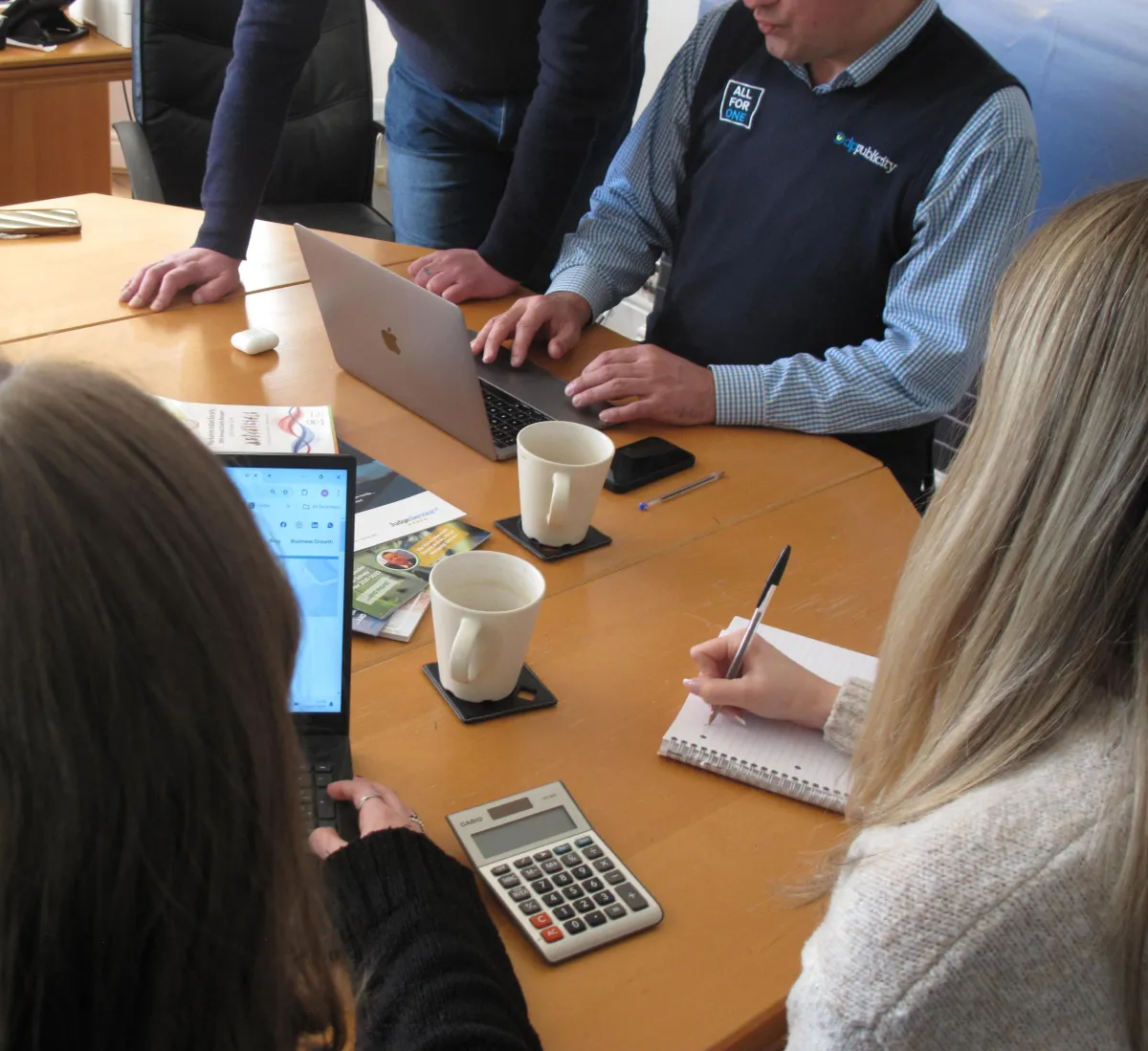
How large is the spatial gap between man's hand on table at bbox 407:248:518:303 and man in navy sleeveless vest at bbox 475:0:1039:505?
0.32 feet

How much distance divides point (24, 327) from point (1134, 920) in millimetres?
1378

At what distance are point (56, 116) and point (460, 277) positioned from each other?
1.95m

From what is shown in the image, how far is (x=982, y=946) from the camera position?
2.06 feet

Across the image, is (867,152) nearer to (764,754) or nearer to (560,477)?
(560,477)

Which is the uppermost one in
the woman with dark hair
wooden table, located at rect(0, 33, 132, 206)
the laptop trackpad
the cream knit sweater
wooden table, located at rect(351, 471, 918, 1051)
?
A: the woman with dark hair

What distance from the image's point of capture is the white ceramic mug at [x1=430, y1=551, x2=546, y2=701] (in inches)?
35.1

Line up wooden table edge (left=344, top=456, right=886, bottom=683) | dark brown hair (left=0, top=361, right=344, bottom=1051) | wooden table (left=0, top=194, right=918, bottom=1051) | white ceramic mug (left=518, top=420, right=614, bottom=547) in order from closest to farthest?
dark brown hair (left=0, top=361, right=344, bottom=1051)
wooden table (left=0, top=194, right=918, bottom=1051)
wooden table edge (left=344, top=456, right=886, bottom=683)
white ceramic mug (left=518, top=420, right=614, bottom=547)

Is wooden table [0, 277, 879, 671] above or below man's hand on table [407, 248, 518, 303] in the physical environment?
below

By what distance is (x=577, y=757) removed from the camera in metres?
0.90

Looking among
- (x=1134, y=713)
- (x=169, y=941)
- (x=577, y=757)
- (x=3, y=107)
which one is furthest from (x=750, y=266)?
(x=3, y=107)

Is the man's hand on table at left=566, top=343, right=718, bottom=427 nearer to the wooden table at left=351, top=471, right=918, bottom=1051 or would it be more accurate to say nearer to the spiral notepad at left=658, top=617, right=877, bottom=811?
the wooden table at left=351, top=471, right=918, bottom=1051

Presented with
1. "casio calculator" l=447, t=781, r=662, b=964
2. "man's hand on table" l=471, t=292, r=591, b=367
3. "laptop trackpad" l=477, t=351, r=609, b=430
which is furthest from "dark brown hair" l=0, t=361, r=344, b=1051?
"man's hand on table" l=471, t=292, r=591, b=367

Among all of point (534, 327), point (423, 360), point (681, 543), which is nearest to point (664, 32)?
point (534, 327)

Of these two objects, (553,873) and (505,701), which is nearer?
(553,873)
